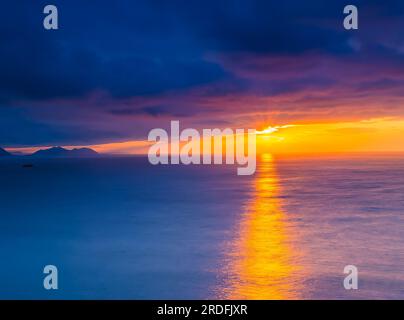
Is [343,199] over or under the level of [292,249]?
over

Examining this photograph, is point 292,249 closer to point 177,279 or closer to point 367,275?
point 367,275

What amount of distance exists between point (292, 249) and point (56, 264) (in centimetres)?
1331

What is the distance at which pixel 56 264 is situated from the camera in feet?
77.9

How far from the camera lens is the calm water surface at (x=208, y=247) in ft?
59.6

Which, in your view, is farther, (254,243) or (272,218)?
(272,218)

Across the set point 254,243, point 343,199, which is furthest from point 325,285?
point 343,199

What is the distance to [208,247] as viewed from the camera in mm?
25953

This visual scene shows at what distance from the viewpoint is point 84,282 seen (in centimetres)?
1939

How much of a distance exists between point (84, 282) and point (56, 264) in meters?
5.17

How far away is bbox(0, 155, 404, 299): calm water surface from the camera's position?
715 inches

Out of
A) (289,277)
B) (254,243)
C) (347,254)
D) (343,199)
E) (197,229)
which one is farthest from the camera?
(343,199)

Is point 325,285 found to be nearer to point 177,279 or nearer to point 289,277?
point 289,277
